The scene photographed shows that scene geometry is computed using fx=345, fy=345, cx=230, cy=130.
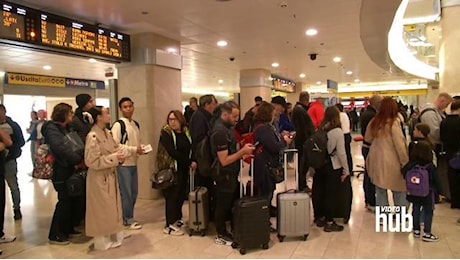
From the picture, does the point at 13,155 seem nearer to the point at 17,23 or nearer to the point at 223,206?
the point at 17,23

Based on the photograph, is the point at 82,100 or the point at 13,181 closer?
the point at 82,100

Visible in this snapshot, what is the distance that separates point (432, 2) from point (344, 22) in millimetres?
4063

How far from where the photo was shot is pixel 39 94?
12.5 metres

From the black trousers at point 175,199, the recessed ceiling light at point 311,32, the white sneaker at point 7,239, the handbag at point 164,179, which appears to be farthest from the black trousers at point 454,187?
the white sneaker at point 7,239

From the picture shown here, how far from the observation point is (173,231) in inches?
156

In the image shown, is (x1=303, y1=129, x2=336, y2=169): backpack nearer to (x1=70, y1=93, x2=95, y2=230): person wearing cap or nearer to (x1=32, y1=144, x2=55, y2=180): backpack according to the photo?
(x1=70, y1=93, x2=95, y2=230): person wearing cap

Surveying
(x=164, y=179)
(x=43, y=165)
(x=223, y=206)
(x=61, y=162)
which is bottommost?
(x=223, y=206)

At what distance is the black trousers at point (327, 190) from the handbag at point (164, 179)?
5.53ft

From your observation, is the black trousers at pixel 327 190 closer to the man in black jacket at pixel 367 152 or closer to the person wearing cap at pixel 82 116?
Result: the man in black jacket at pixel 367 152

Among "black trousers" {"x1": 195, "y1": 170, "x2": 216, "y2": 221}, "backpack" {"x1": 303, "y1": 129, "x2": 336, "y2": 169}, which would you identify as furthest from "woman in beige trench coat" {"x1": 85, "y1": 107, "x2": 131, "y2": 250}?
"backpack" {"x1": 303, "y1": 129, "x2": 336, "y2": 169}

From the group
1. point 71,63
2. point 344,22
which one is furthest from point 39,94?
point 344,22

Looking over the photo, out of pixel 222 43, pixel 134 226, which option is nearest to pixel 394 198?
pixel 134 226

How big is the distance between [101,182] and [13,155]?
7.33ft

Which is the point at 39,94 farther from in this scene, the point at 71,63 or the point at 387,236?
the point at 387,236
